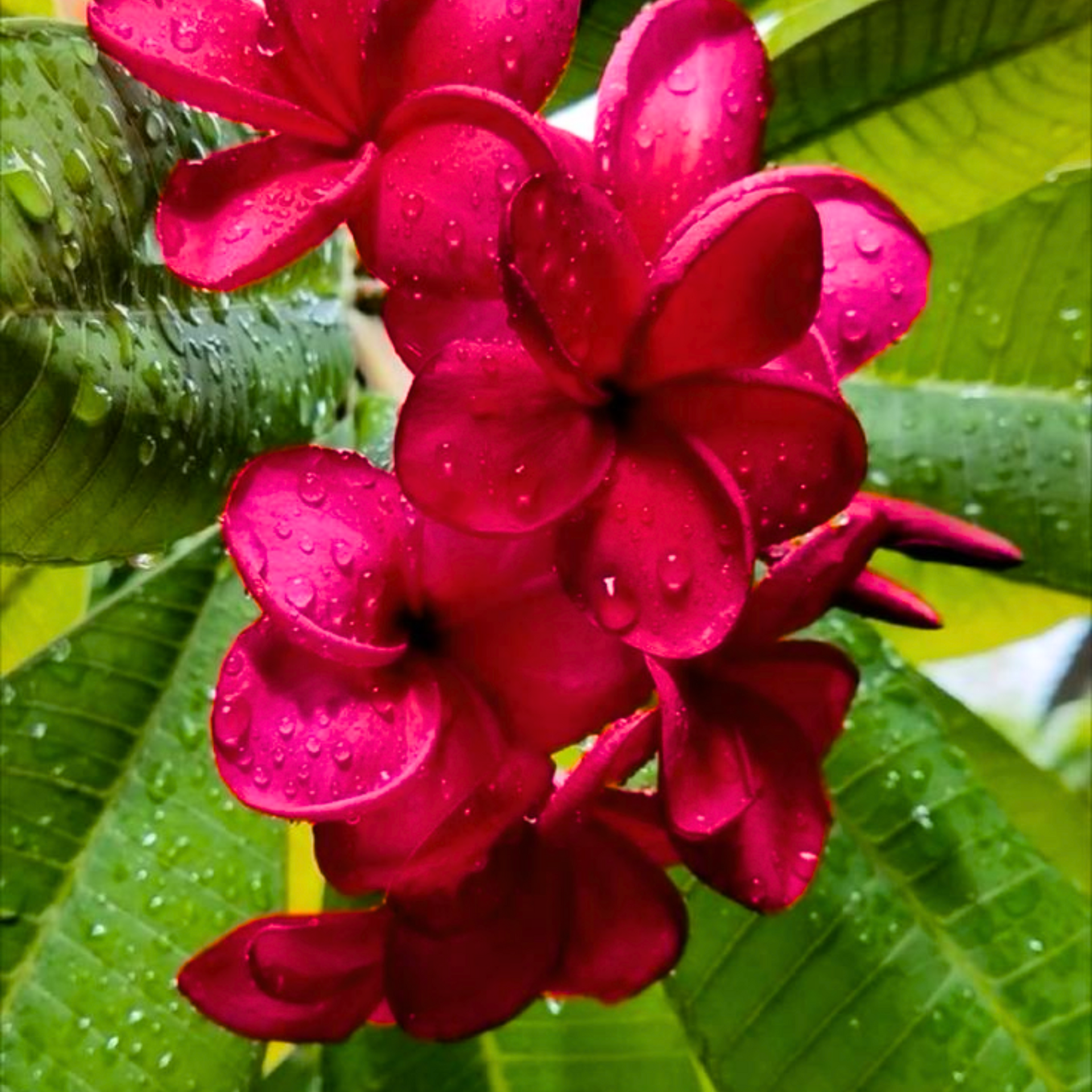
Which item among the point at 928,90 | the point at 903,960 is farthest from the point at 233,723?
the point at 928,90

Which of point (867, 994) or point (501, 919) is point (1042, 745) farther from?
point (501, 919)

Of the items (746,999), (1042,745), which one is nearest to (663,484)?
(746,999)

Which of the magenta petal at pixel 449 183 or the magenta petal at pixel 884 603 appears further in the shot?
the magenta petal at pixel 884 603

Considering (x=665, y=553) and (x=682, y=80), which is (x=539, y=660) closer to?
(x=665, y=553)

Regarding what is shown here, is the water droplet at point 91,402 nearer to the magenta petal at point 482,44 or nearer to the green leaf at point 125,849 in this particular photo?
the magenta petal at point 482,44

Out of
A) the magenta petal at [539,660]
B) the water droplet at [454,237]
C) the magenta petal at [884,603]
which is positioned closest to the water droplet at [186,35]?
the water droplet at [454,237]

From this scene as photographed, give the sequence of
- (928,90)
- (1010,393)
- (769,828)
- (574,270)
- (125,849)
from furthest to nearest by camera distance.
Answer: (1010,393) < (928,90) < (125,849) < (769,828) < (574,270)
